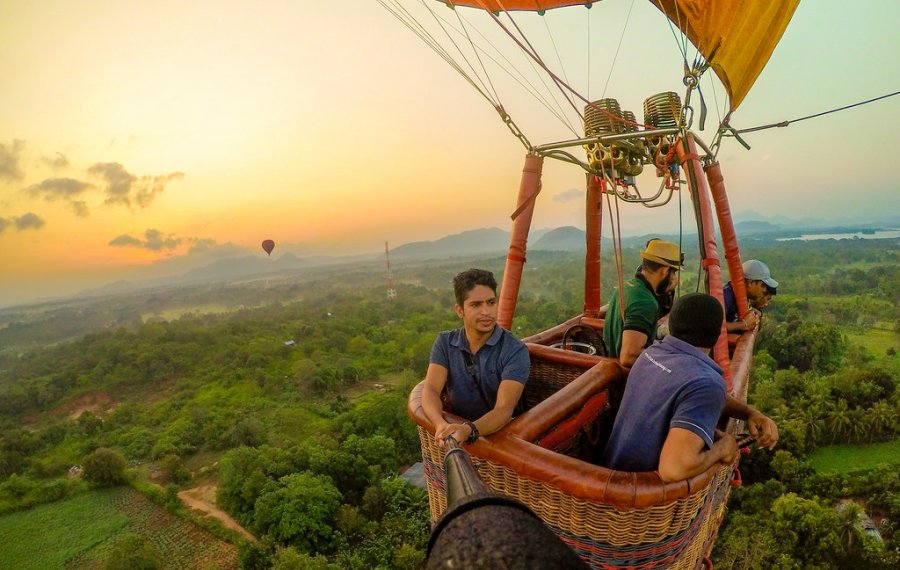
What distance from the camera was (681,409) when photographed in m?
1.59

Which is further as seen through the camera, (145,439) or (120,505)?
(145,439)

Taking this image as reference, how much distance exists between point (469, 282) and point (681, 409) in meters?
1.11

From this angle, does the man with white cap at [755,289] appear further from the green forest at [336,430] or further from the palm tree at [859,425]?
the palm tree at [859,425]

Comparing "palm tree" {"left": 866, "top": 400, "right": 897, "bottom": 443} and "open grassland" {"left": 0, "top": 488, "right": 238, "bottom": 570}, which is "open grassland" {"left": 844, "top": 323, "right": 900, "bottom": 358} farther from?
"open grassland" {"left": 0, "top": 488, "right": 238, "bottom": 570}

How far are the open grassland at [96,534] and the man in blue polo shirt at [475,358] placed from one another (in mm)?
32470

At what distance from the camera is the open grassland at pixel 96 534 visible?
29.4 meters

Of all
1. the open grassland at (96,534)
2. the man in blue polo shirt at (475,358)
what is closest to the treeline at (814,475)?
the man in blue polo shirt at (475,358)

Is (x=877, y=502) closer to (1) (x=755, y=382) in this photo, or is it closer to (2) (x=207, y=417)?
(1) (x=755, y=382)

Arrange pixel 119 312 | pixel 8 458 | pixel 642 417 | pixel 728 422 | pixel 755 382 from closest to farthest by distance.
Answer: pixel 642 417
pixel 728 422
pixel 755 382
pixel 8 458
pixel 119 312

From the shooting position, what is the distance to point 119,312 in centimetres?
12862

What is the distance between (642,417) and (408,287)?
120 metres

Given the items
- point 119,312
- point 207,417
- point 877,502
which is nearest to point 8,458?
point 207,417

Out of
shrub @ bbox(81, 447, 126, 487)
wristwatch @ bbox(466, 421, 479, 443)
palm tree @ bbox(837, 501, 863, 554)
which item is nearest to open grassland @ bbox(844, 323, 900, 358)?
palm tree @ bbox(837, 501, 863, 554)

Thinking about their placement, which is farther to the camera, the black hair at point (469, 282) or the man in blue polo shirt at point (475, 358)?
the black hair at point (469, 282)
